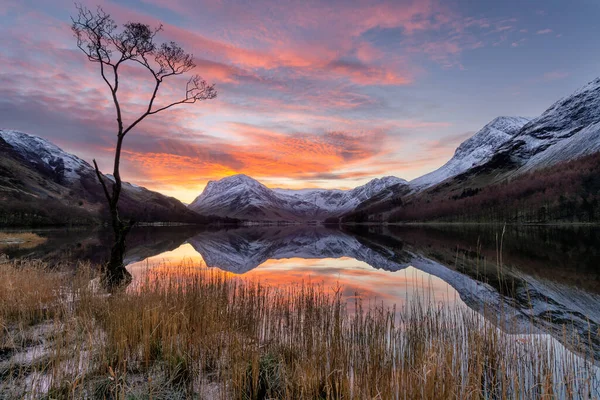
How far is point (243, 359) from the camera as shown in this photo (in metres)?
6.50

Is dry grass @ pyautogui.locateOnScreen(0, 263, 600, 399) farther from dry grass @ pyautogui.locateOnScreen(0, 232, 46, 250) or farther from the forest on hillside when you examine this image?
the forest on hillside

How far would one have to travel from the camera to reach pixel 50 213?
15300 cm

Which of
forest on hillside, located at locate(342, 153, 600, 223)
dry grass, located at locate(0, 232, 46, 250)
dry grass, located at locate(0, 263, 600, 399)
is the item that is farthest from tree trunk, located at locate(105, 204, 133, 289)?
forest on hillside, located at locate(342, 153, 600, 223)

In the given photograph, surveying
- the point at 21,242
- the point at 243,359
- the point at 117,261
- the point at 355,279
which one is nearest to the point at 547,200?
the point at 355,279

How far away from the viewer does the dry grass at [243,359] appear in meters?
5.34

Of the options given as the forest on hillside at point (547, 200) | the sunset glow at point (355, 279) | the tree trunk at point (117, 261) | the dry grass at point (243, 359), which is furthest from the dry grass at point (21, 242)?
the forest on hillside at point (547, 200)

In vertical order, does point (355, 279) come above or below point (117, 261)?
below

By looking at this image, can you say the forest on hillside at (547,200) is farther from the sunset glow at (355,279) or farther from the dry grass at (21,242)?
the dry grass at (21,242)

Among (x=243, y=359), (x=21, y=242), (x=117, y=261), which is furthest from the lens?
(x=21, y=242)

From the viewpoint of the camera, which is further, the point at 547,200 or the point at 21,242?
the point at 547,200

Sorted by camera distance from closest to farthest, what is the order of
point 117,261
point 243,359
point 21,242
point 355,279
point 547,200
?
1. point 243,359
2. point 117,261
3. point 355,279
4. point 21,242
5. point 547,200

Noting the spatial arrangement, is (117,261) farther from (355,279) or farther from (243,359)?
(355,279)

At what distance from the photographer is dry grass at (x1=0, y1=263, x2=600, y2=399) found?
534cm

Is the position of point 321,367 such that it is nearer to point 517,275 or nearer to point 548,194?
point 517,275
